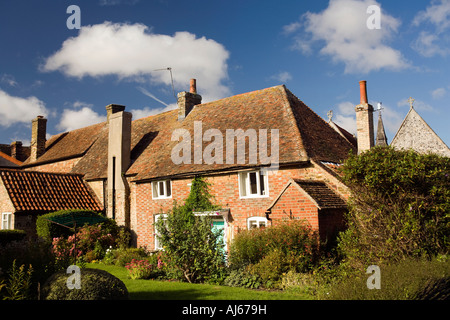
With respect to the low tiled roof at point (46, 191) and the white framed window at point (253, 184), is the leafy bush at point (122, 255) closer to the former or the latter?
the low tiled roof at point (46, 191)

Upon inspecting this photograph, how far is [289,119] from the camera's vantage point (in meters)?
20.2

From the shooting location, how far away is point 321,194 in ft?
50.6

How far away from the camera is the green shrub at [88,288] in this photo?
8.91 meters

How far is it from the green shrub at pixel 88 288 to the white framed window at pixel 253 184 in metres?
9.51

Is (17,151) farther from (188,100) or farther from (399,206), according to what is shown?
(399,206)

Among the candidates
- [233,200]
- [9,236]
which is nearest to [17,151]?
[9,236]

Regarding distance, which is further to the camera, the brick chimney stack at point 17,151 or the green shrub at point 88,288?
the brick chimney stack at point 17,151

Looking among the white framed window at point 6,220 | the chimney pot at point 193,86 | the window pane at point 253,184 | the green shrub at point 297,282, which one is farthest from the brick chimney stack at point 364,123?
the white framed window at point 6,220

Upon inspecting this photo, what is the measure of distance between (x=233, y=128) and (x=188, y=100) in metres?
6.66

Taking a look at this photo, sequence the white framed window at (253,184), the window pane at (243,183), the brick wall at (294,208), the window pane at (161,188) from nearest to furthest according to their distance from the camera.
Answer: the brick wall at (294,208) → the white framed window at (253,184) → the window pane at (243,183) → the window pane at (161,188)

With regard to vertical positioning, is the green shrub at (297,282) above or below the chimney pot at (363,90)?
below

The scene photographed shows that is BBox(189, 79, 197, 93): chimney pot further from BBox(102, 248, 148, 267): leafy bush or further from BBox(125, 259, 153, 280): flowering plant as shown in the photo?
BBox(125, 259, 153, 280): flowering plant

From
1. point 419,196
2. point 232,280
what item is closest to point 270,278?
point 232,280

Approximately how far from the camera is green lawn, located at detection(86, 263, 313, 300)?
37.2ft
